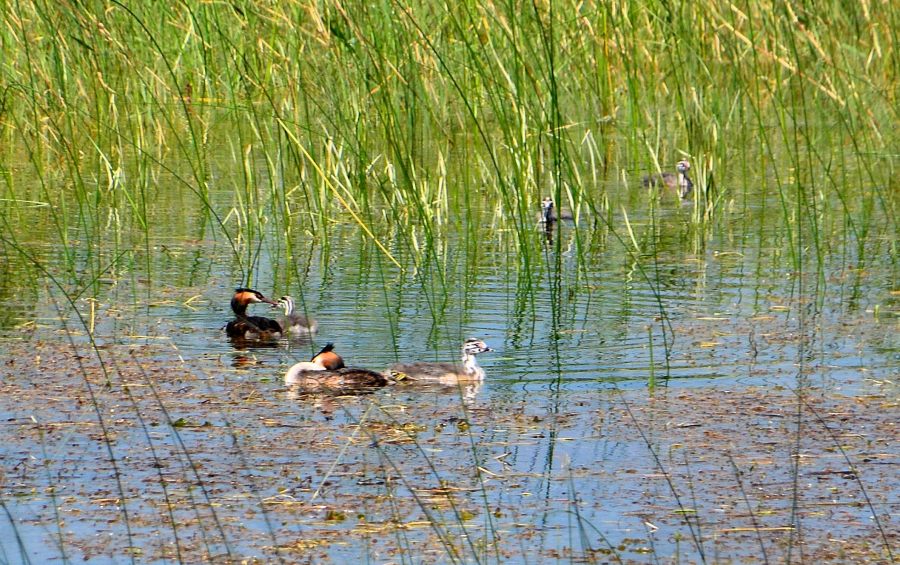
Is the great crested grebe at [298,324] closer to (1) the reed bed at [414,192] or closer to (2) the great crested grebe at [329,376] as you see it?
(1) the reed bed at [414,192]

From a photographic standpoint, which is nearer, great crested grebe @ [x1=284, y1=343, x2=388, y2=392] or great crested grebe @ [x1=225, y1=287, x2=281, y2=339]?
great crested grebe @ [x1=284, y1=343, x2=388, y2=392]

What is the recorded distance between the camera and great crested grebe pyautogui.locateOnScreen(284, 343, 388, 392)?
23.1 feet

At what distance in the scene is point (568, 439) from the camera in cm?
625

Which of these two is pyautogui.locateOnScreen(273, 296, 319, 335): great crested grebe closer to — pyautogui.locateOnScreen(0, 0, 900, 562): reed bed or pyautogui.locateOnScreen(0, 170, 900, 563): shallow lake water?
pyautogui.locateOnScreen(0, 170, 900, 563): shallow lake water

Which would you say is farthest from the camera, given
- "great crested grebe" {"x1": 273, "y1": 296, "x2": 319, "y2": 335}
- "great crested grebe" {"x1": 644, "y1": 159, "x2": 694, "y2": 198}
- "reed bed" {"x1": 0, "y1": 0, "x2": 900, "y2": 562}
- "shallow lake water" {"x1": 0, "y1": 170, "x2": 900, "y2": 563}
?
"great crested grebe" {"x1": 644, "y1": 159, "x2": 694, "y2": 198}

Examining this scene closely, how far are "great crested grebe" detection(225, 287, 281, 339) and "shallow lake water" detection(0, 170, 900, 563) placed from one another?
7cm

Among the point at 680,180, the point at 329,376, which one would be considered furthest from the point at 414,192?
the point at 680,180

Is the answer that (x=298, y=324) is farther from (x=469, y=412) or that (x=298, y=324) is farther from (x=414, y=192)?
(x=469, y=412)

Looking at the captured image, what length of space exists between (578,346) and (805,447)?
6.10 feet

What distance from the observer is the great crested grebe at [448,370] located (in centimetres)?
709

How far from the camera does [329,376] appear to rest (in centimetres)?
705

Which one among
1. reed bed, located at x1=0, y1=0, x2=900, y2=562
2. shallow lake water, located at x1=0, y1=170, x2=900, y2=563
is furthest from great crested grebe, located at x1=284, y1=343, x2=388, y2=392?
reed bed, located at x1=0, y1=0, x2=900, y2=562

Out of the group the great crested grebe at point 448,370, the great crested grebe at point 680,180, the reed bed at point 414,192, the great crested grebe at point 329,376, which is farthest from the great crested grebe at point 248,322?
the great crested grebe at point 680,180

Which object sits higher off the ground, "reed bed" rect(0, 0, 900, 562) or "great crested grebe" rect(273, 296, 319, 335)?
"reed bed" rect(0, 0, 900, 562)
